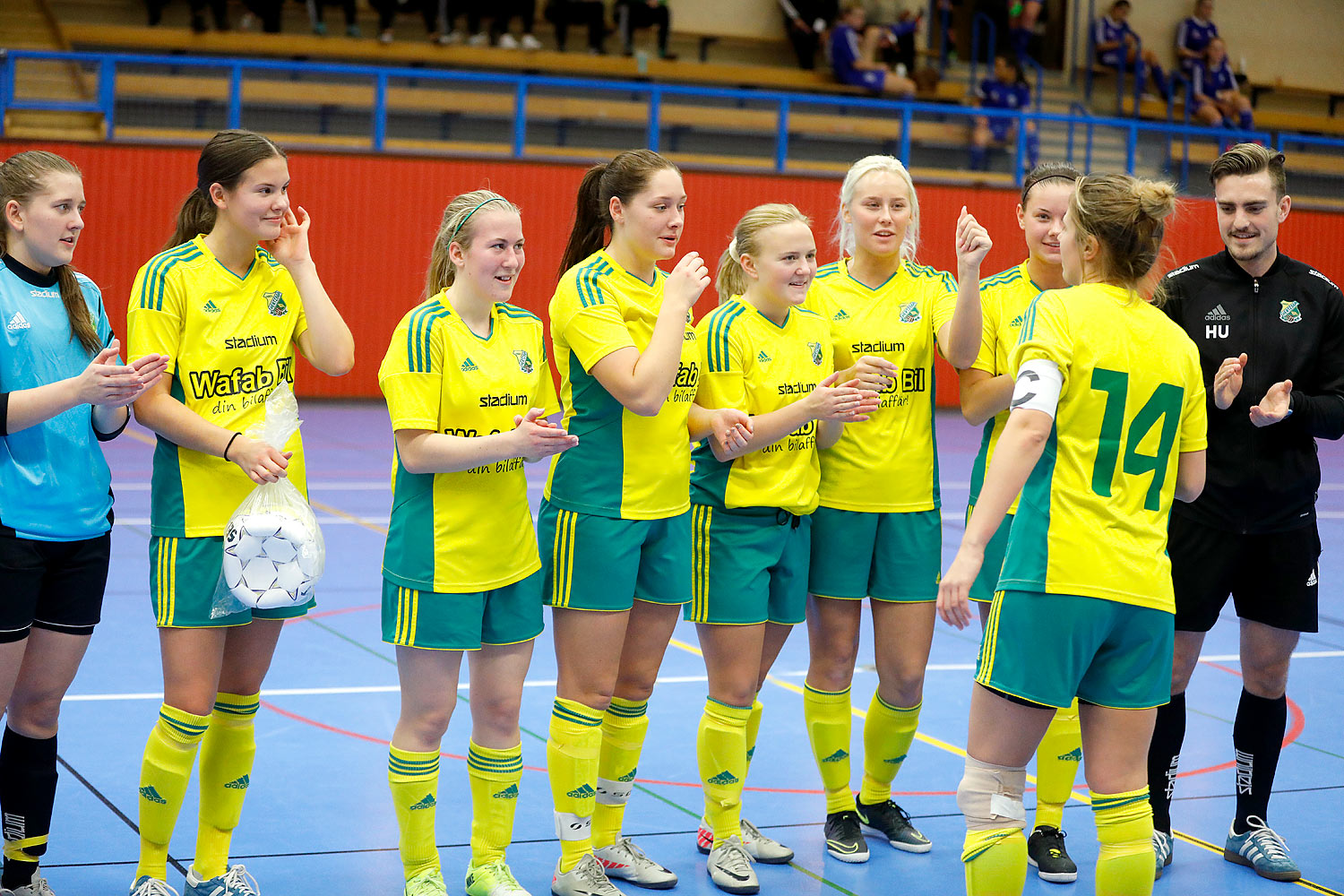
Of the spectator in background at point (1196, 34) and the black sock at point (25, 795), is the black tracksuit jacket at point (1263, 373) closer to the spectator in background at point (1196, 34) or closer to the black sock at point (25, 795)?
the black sock at point (25, 795)

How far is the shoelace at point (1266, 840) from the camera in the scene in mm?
4480

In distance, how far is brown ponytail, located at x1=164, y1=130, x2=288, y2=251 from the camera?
12.5 ft

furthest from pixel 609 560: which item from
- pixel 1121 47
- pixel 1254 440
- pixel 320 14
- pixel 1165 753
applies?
pixel 1121 47

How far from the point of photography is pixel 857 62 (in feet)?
64.5

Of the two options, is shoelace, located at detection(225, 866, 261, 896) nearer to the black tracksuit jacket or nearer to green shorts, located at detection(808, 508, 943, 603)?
green shorts, located at detection(808, 508, 943, 603)

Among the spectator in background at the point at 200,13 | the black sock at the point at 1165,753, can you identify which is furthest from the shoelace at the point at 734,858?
the spectator in background at the point at 200,13

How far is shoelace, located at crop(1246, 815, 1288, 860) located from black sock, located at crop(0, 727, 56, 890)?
3751 mm

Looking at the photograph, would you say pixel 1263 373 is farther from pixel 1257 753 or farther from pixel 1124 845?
pixel 1124 845

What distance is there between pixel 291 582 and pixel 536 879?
128cm

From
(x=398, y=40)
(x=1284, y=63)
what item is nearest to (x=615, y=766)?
(x=398, y=40)

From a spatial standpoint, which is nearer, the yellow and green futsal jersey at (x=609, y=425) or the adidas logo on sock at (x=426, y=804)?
the adidas logo on sock at (x=426, y=804)

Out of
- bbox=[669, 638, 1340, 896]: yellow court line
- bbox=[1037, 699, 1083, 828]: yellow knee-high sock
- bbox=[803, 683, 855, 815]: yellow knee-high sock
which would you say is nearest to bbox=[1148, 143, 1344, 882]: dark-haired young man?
bbox=[669, 638, 1340, 896]: yellow court line

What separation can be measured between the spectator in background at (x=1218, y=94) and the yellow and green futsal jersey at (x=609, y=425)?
1928 cm

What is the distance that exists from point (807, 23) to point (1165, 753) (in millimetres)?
17467
